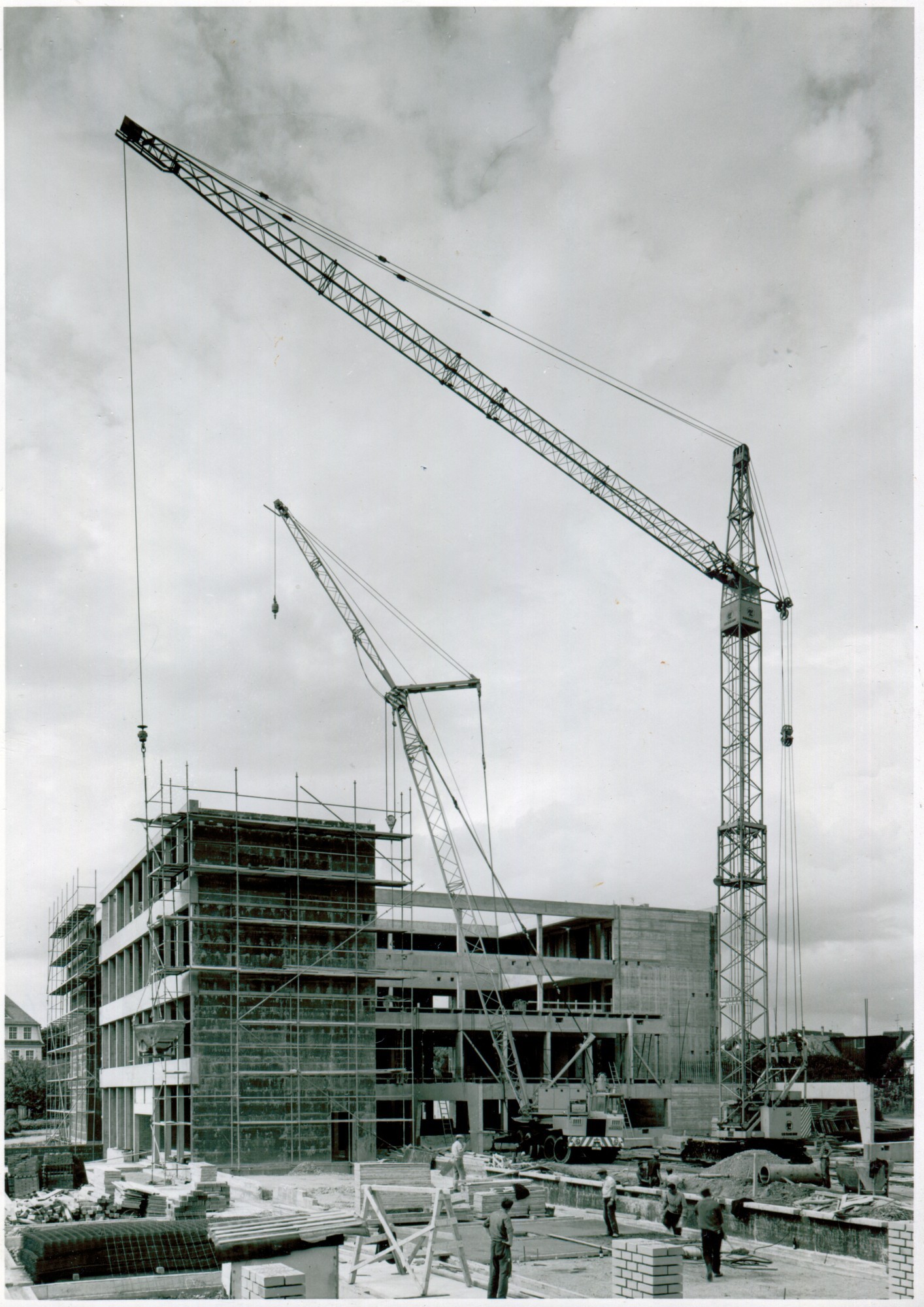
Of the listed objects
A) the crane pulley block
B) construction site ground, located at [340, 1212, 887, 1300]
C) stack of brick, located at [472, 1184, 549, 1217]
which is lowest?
stack of brick, located at [472, 1184, 549, 1217]

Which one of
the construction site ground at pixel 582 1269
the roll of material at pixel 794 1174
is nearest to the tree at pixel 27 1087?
the roll of material at pixel 794 1174

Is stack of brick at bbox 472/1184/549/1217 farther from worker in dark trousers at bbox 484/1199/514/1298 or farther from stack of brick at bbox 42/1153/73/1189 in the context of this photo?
stack of brick at bbox 42/1153/73/1189

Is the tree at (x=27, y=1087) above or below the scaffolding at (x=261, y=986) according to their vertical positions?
below

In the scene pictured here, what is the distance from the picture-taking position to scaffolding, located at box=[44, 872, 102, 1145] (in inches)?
2589

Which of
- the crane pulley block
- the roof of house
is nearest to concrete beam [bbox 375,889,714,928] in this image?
the crane pulley block

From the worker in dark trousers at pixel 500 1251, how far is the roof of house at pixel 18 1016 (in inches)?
4600

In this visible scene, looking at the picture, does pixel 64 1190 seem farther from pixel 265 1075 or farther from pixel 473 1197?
pixel 265 1075

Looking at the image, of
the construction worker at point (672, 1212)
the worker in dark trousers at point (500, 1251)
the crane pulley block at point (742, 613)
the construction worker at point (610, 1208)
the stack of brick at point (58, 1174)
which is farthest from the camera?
the crane pulley block at point (742, 613)

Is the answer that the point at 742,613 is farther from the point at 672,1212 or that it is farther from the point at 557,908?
the point at 672,1212

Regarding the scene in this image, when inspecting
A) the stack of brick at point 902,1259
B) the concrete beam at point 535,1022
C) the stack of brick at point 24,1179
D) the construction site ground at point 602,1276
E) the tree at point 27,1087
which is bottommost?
the tree at point 27,1087

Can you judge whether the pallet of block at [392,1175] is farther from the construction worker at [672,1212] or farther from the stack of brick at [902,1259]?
the stack of brick at [902,1259]

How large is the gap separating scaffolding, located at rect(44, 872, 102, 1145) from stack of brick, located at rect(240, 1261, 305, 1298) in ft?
176

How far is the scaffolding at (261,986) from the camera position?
44.3 metres

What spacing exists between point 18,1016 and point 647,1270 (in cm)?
12458
